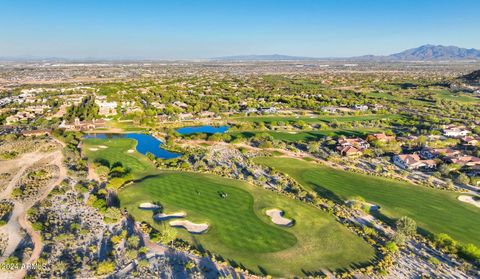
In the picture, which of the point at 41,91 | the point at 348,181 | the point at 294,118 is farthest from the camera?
the point at 41,91

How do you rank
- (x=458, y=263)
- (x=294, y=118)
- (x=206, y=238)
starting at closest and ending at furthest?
(x=458, y=263), (x=206, y=238), (x=294, y=118)

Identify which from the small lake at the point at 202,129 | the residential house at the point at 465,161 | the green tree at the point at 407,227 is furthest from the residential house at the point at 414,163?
the small lake at the point at 202,129

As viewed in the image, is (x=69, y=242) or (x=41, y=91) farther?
(x=41, y=91)

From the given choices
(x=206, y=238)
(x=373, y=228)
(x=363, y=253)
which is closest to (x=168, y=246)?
(x=206, y=238)

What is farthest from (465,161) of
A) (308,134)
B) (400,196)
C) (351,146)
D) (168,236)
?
(168,236)

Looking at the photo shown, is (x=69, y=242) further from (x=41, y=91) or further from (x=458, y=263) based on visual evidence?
(x=41, y=91)

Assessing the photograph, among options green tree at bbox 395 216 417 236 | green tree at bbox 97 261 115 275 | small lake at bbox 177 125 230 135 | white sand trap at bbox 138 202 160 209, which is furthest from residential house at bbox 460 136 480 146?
green tree at bbox 97 261 115 275

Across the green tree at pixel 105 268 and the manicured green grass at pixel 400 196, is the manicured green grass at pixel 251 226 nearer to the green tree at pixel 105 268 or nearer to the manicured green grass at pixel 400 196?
the green tree at pixel 105 268
